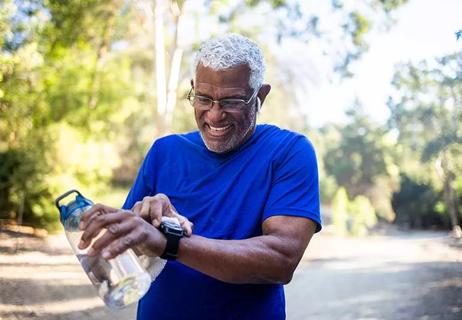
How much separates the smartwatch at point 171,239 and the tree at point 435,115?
1504mm

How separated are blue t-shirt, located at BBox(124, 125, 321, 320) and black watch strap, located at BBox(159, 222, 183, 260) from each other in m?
0.27

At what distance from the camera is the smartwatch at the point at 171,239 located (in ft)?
2.79

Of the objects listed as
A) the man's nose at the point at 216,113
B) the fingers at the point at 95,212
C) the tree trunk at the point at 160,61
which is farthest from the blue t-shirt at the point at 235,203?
the tree trunk at the point at 160,61

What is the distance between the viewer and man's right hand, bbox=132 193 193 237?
900mm

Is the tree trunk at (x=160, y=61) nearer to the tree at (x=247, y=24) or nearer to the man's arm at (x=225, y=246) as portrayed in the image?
the tree at (x=247, y=24)

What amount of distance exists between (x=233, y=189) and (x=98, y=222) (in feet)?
1.34

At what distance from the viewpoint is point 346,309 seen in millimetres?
2461

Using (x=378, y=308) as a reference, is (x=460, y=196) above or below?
above

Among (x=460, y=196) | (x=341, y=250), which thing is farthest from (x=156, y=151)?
(x=341, y=250)

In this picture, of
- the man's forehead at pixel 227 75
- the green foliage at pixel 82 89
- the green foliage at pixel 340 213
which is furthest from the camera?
the green foliage at pixel 340 213

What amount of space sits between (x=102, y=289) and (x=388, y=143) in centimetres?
273

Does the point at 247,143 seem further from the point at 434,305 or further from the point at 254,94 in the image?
the point at 434,305

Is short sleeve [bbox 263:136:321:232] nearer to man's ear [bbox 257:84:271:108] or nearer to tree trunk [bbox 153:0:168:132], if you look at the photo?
man's ear [bbox 257:84:271:108]

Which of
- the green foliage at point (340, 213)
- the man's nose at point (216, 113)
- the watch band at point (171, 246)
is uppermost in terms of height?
the man's nose at point (216, 113)
